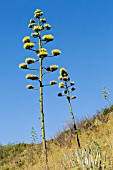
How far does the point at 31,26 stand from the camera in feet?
31.3

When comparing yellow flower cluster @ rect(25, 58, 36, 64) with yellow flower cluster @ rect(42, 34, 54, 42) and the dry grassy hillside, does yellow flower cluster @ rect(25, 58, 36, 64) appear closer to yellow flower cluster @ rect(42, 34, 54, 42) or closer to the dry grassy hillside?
yellow flower cluster @ rect(42, 34, 54, 42)

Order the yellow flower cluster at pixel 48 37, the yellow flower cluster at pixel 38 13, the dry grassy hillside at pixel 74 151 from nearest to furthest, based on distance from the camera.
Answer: the dry grassy hillside at pixel 74 151 < the yellow flower cluster at pixel 48 37 < the yellow flower cluster at pixel 38 13

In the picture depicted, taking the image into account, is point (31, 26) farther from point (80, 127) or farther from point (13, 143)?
point (13, 143)

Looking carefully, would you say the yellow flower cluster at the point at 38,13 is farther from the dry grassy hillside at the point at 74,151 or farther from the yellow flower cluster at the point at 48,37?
the dry grassy hillside at the point at 74,151

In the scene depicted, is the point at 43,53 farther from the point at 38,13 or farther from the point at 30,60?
the point at 38,13

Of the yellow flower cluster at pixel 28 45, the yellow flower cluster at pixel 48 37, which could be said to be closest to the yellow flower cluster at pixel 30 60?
the yellow flower cluster at pixel 28 45

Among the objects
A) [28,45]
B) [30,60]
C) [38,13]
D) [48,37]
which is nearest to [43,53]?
[30,60]

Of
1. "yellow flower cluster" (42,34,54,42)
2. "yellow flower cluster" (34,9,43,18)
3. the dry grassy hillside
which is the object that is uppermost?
"yellow flower cluster" (34,9,43,18)

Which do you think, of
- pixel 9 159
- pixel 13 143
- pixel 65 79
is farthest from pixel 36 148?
pixel 13 143

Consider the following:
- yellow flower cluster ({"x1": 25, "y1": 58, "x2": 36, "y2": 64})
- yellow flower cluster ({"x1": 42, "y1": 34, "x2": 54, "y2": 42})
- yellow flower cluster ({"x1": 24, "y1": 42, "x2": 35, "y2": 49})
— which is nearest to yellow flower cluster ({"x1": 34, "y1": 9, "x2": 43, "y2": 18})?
yellow flower cluster ({"x1": 42, "y1": 34, "x2": 54, "y2": 42})

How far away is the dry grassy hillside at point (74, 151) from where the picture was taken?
5.93m

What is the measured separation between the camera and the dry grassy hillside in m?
5.93

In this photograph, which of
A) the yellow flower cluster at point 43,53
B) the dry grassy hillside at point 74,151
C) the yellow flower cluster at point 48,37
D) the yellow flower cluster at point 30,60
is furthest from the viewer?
the yellow flower cluster at point 48,37

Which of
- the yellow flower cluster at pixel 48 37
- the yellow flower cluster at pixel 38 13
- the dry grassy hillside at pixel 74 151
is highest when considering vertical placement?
the yellow flower cluster at pixel 38 13
